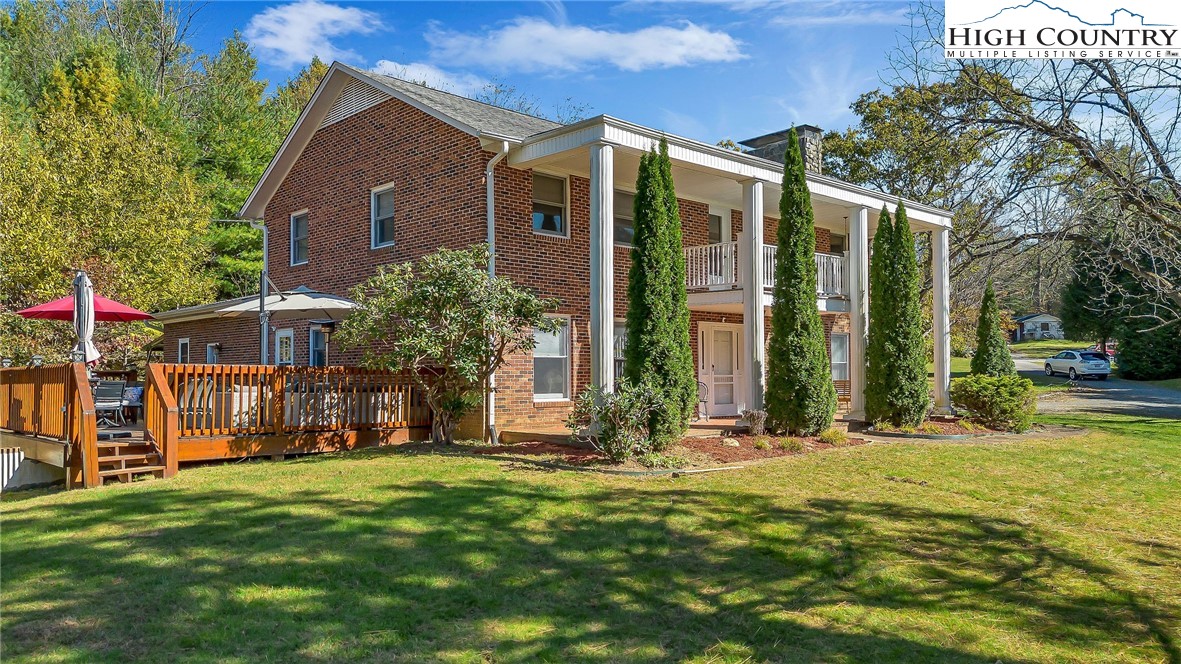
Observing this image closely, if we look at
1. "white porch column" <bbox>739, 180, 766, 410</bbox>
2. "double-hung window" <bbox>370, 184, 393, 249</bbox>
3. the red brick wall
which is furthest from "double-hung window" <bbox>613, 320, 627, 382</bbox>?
"double-hung window" <bbox>370, 184, 393, 249</bbox>

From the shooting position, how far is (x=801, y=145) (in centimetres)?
1900

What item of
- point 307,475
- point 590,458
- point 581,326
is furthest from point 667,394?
point 307,475

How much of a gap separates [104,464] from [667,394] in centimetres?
725

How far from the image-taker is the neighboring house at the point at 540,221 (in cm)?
1326

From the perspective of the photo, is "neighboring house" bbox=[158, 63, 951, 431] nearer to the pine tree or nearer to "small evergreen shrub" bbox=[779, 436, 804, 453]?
the pine tree

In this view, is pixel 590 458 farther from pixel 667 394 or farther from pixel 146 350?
pixel 146 350

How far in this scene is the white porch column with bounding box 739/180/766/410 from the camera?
13977mm

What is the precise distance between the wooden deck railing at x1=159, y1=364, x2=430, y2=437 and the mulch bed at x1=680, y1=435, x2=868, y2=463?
15.5 ft

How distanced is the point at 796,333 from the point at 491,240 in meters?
5.43

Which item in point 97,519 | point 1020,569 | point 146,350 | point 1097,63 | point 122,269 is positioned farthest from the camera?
point 146,350

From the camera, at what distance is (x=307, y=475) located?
9430 mm

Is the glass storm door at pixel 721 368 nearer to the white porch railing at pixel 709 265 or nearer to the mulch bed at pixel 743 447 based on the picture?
the white porch railing at pixel 709 265

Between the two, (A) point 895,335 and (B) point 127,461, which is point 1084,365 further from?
(B) point 127,461

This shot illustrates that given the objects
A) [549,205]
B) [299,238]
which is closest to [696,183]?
[549,205]
